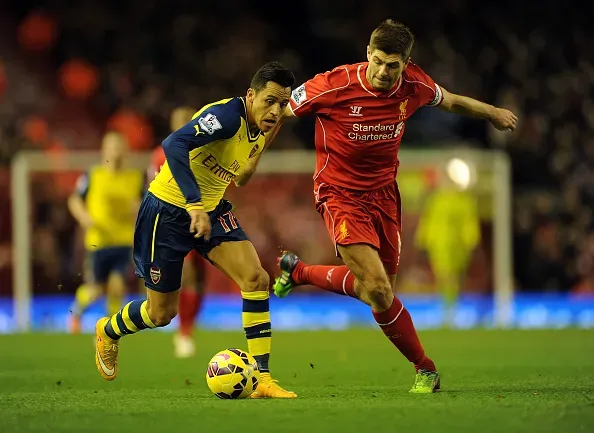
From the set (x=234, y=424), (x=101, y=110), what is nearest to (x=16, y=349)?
(x=234, y=424)

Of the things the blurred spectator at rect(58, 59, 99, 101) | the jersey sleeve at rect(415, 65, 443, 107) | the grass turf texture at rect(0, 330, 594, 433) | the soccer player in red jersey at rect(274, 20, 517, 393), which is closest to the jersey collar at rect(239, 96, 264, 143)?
the soccer player in red jersey at rect(274, 20, 517, 393)

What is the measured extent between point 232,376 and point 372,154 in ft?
5.66

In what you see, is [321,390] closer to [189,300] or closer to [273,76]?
[273,76]

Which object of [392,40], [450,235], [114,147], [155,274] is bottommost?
[155,274]

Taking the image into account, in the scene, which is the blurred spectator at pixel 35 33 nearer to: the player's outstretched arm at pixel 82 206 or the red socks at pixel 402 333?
the player's outstretched arm at pixel 82 206

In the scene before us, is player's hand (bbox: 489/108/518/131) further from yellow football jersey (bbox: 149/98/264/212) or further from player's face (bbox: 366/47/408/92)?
yellow football jersey (bbox: 149/98/264/212)

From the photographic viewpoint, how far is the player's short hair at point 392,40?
6.87 metres

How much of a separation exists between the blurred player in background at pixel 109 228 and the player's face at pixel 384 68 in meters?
6.65

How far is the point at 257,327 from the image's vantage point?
7.00 m

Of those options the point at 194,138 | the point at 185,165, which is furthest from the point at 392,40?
the point at 185,165

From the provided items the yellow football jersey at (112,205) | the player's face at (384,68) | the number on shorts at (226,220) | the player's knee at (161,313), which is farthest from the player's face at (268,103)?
the yellow football jersey at (112,205)

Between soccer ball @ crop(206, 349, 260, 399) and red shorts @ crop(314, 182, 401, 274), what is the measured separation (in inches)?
39.0

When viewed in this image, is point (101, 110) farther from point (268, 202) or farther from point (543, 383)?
point (543, 383)

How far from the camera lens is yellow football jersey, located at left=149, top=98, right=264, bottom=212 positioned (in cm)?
668
